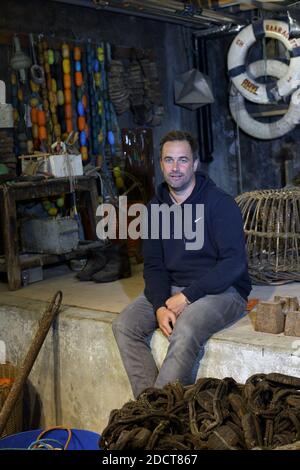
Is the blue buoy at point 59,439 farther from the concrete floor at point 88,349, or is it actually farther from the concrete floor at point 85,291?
the concrete floor at point 85,291

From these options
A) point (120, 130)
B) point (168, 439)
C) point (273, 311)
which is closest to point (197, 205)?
point (273, 311)

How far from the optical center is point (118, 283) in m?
5.44

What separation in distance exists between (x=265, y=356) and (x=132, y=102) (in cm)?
436

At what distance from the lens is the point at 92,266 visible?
5586 mm

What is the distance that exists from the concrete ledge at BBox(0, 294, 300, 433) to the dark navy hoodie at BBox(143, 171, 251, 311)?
267 mm

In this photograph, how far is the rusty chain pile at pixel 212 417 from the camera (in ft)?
8.99

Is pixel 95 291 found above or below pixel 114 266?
below

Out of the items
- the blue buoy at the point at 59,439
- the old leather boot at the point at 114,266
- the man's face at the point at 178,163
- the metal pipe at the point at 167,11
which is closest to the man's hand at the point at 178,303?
the man's face at the point at 178,163

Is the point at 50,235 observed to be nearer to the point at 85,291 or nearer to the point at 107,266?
the point at 107,266

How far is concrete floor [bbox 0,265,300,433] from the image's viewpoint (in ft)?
12.1

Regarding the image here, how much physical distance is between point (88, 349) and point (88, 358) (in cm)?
6

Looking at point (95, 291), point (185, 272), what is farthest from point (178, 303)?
point (95, 291)

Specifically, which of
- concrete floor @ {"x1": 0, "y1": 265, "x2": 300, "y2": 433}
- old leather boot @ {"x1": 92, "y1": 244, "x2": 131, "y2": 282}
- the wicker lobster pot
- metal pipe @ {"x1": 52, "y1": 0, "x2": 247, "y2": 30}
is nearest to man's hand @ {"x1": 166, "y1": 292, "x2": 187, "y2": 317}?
concrete floor @ {"x1": 0, "y1": 265, "x2": 300, "y2": 433}

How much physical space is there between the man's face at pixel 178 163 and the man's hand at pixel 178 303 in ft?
1.95
